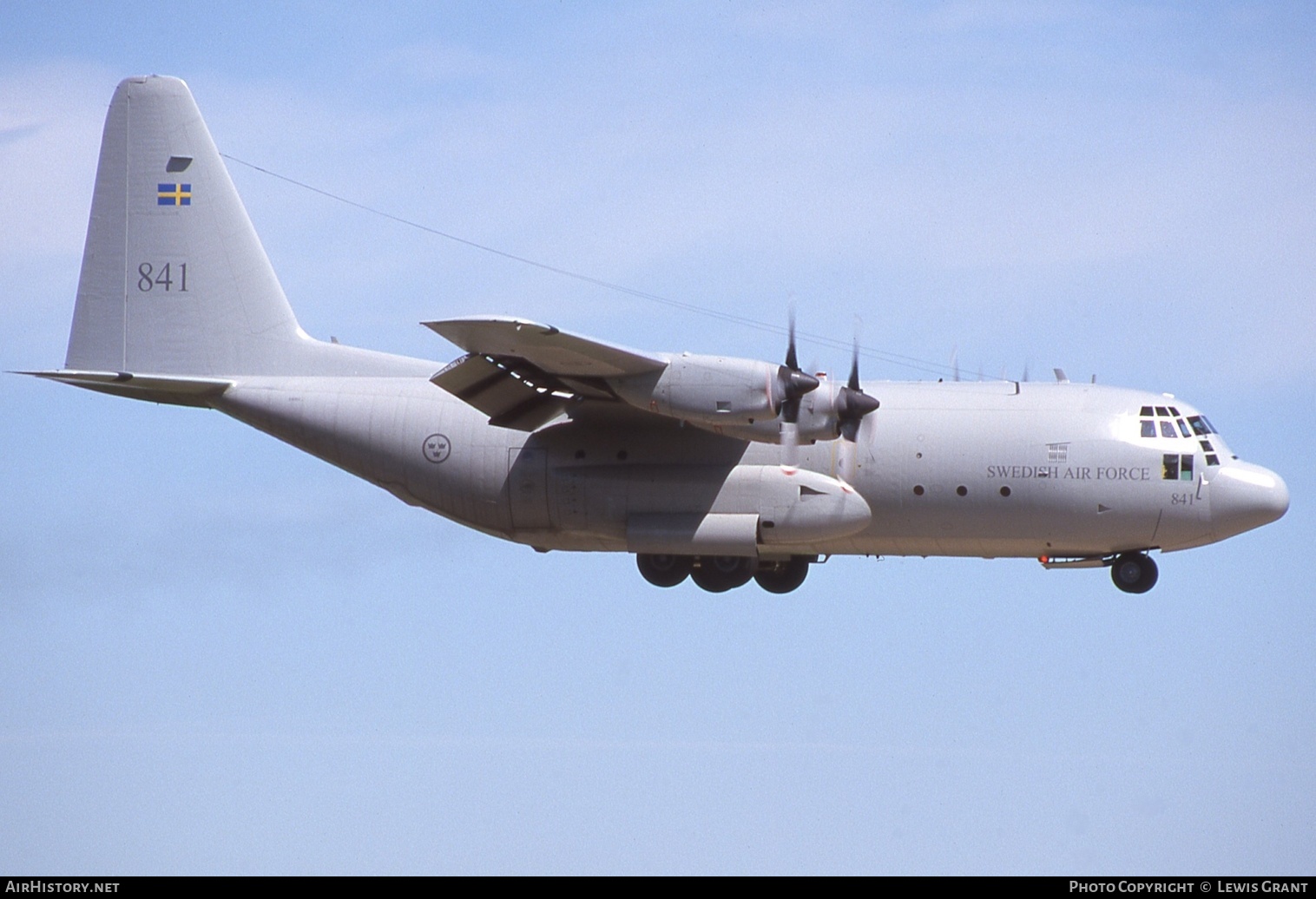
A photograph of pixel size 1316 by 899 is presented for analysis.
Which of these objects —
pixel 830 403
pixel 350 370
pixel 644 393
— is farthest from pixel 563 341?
pixel 350 370

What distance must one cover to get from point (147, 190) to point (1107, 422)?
51.8 ft

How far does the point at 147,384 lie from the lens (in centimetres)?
2684

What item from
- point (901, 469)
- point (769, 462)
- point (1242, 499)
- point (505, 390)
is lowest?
point (1242, 499)

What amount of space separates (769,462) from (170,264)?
10525mm

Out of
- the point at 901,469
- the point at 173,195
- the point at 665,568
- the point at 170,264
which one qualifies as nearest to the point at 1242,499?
the point at 901,469

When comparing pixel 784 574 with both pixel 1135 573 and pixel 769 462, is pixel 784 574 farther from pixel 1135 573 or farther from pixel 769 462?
pixel 1135 573

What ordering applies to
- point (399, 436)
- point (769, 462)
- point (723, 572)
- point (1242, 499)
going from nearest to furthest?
1. point (1242, 499)
2. point (769, 462)
3. point (399, 436)
4. point (723, 572)

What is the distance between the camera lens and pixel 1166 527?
24531 mm

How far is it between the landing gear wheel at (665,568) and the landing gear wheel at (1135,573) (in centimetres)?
643

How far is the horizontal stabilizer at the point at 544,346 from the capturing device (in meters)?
21.5

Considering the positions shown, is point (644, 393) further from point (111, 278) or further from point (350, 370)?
point (111, 278)

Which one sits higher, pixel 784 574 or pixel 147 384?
pixel 147 384

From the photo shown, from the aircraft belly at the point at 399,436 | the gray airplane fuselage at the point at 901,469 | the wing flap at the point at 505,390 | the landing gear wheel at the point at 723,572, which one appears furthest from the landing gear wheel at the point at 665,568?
the wing flap at the point at 505,390

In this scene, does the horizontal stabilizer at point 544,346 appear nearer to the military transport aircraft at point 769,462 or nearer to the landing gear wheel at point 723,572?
the military transport aircraft at point 769,462
